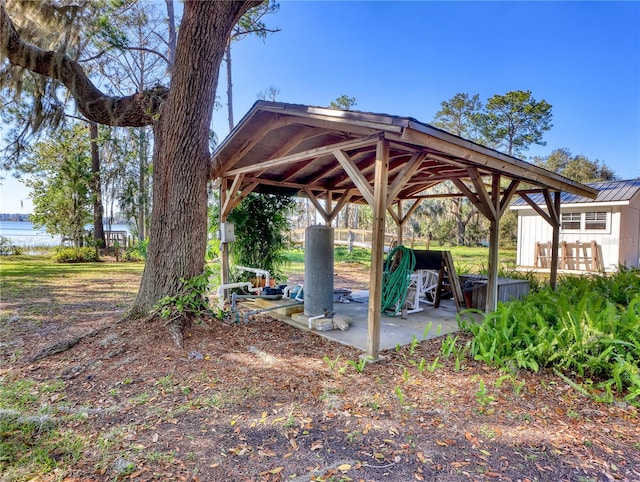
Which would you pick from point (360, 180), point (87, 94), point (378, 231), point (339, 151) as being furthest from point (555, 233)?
point (87, 94)

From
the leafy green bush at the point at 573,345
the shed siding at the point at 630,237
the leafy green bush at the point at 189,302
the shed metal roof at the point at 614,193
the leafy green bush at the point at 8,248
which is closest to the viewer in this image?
the leafy green bush at the point at 573,345

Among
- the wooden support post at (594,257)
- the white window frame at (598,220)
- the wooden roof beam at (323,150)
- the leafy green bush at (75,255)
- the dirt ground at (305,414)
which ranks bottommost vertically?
the dirt ground at (305,414)

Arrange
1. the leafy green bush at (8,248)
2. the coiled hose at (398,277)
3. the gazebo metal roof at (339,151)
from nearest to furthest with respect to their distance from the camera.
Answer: the gazebo metal roof at (339,151) → the coiled hose at (398,277) → the leafy green bush at (8,248)

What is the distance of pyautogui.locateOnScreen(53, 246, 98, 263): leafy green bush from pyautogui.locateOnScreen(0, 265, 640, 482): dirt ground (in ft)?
34.9

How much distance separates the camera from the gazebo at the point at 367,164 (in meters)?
3.52

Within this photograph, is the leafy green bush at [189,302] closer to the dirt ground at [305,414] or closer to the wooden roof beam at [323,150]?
the dirt ground at [305,414]

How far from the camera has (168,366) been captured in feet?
11.3

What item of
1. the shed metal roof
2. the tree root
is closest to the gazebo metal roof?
the tree root

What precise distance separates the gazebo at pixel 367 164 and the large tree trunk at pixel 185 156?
0.71 metres

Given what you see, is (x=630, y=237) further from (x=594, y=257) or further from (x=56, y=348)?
(x=56, y=348)

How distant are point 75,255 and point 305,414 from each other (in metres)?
14.4

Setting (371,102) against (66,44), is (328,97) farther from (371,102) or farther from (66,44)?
(66,44)

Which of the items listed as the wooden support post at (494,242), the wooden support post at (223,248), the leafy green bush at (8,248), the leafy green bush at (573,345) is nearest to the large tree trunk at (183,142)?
the wooden support post at (223,248)

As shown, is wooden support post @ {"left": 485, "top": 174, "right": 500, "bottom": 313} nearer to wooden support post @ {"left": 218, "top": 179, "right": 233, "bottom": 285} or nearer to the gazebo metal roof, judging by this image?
the gazebo metal roof
